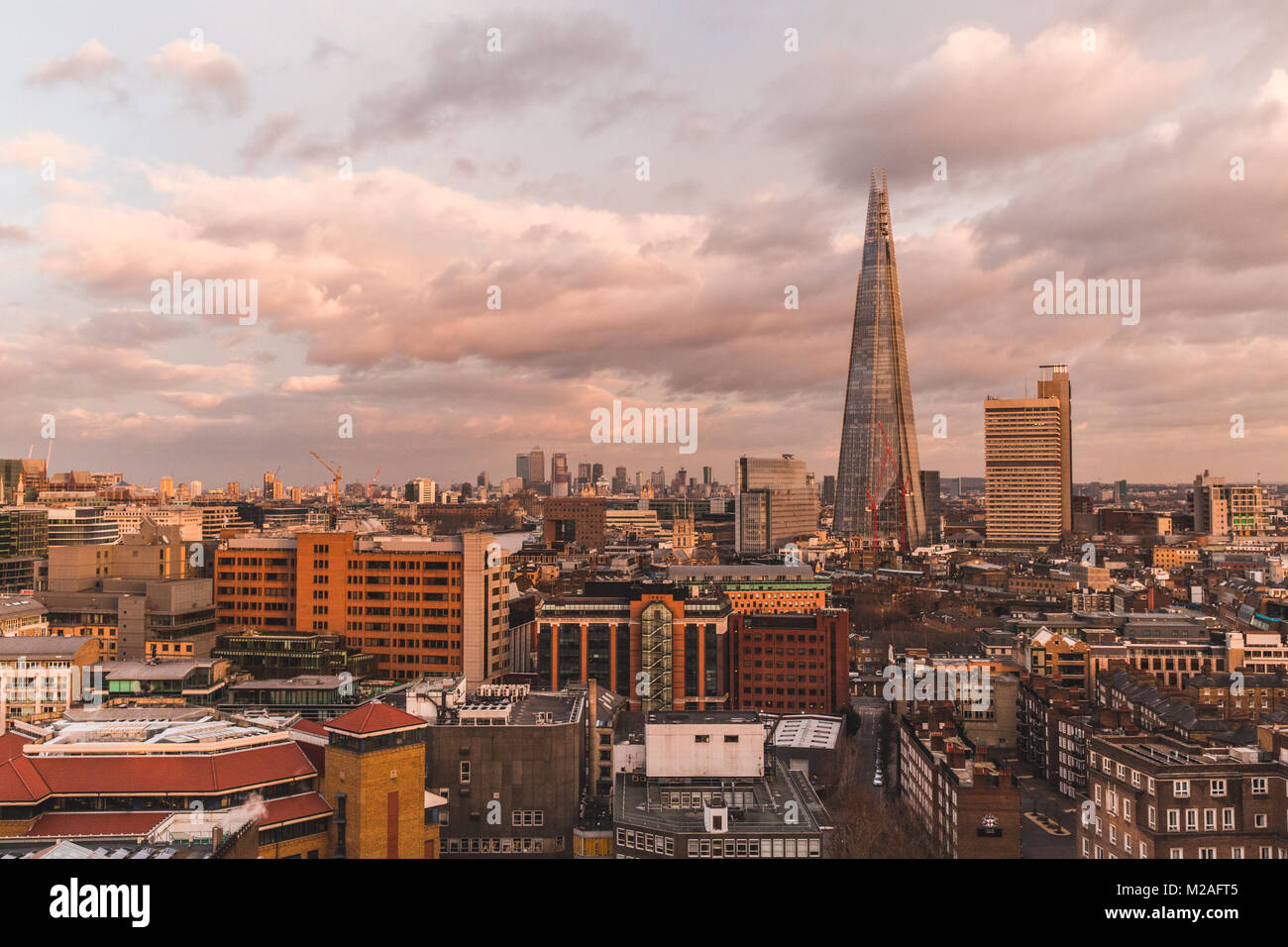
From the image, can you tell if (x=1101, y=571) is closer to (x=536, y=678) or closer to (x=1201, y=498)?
(x=1201, y=498)

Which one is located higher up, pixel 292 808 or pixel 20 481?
pixel 20 481

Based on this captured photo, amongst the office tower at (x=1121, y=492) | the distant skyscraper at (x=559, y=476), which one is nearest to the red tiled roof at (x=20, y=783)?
the distant skyscraper at (x=559, y=476)

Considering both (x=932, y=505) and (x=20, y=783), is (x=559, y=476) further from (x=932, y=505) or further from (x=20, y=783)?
(x=20, y=783)

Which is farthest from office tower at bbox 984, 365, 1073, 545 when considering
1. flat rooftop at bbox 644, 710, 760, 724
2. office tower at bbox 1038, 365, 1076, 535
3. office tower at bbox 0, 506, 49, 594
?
flat rooftop at bbox 644, 710, 760, 724

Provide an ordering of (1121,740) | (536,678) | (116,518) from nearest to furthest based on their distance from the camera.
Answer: (1121,740)
(536,678)
(116,518)

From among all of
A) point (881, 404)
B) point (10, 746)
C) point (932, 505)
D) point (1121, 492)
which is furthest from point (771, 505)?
point (10, 746)

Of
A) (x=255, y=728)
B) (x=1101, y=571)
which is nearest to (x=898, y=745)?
(x=255, y=728)
